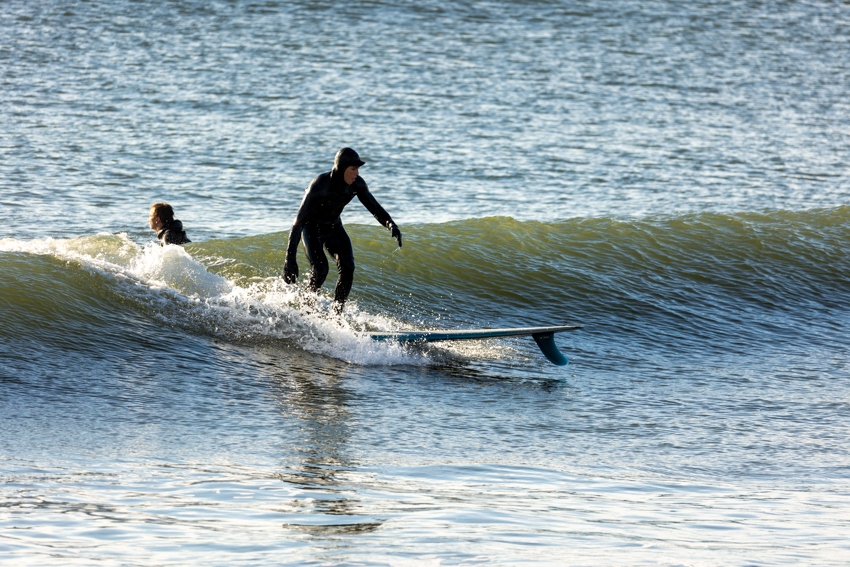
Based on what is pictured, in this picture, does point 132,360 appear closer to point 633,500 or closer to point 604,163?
point 633,500

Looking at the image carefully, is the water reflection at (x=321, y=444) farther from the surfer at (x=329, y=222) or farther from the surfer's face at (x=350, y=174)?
the surfer's face at (x=350, y=174)

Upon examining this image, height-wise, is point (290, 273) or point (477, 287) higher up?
point (290, 273)

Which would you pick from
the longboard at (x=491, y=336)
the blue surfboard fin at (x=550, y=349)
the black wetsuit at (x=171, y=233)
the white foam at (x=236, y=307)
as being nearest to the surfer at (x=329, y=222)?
the white foam at (x=236, y=307)

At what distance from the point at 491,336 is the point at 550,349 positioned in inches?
22.2

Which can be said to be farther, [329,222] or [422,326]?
[422,326]

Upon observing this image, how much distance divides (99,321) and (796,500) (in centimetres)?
650

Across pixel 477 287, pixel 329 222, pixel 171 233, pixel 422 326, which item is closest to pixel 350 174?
pixel 329 222

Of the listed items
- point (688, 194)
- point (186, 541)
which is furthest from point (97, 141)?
point (186, 541)

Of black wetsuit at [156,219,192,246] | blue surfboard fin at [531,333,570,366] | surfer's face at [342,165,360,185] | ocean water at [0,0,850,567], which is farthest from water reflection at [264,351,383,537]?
black wetsuit at [156,219,192,246]

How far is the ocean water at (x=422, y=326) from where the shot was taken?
438 cm

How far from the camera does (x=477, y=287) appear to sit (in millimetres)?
11125

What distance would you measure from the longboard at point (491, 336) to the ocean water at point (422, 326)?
0.13 m

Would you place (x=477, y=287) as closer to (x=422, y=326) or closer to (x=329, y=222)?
(x=422, y=326)

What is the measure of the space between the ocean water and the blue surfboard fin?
0.21 metres
